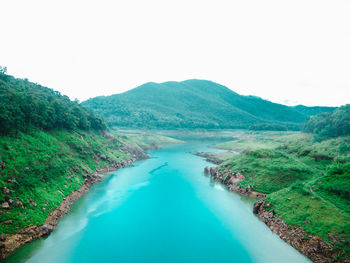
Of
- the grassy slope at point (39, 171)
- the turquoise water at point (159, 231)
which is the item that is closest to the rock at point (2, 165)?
the grassy slope at point (39, 171)

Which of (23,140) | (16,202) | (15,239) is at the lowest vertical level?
(15,239)

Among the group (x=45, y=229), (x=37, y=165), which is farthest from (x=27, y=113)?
(x=45, y=229)

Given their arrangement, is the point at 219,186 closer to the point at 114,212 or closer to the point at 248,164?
the point at 248,164

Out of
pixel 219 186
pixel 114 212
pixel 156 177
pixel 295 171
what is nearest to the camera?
pixel 114 212

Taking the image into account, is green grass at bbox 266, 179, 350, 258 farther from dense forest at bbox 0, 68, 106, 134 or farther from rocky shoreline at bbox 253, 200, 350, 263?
dense forest at bbox 0, 68, 106, 134

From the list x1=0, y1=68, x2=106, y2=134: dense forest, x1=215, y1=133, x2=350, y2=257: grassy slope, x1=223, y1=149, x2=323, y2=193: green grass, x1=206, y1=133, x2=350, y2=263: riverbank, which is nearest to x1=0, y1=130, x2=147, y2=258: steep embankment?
x1=0, y1=68, x2=106, y2=134: dense forest

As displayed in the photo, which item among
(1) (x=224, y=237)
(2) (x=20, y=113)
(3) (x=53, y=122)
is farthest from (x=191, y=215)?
(3) (x=53, y=122)
